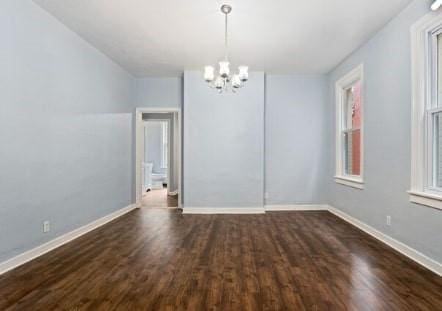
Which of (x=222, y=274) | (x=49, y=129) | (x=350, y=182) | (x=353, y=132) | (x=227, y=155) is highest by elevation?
(x=353, y=132)

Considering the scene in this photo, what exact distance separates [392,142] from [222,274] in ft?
8.43

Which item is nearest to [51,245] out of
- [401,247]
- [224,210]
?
[224,210]

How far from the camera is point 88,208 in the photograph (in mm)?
4266

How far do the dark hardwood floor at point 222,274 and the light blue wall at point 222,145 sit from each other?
1514 millimetres

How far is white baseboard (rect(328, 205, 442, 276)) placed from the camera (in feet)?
8.96

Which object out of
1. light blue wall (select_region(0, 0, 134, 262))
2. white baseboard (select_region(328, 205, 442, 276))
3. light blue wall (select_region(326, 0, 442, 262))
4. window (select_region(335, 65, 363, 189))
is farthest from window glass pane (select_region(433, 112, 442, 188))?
light blue wall (select_region(0, 0, 134, 262))

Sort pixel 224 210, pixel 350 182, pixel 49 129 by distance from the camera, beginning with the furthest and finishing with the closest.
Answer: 1. pixel 224 210
2. pixel 350 182
3. pixel 49 129

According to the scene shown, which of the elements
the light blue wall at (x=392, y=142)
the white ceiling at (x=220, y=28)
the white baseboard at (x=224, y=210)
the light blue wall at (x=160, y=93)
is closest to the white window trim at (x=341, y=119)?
the light blue wall at (x=392, y=142)

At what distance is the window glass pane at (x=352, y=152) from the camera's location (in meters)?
4.87

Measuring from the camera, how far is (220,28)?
149 inches

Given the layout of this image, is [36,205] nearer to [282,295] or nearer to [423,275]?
[282,295]

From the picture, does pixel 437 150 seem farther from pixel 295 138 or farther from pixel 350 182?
pixel 295 138

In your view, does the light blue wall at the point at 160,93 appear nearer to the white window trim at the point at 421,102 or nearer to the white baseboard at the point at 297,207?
the white baseboard at the point at 297,207

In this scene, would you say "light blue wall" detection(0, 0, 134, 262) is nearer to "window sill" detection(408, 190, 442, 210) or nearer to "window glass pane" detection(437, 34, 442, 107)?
"window sill" detection(408, 190, 442, 210)
